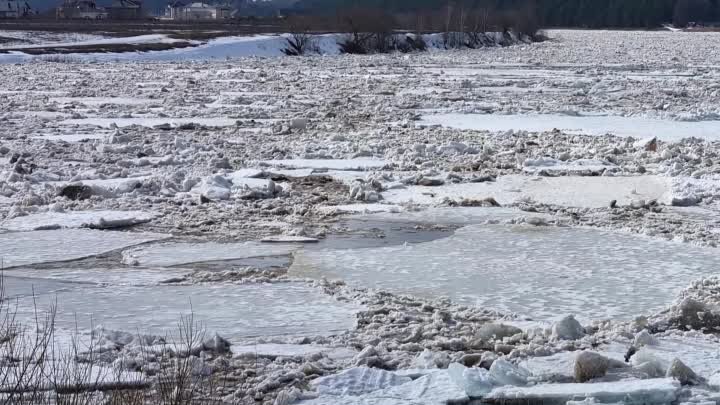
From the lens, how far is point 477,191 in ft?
32.9

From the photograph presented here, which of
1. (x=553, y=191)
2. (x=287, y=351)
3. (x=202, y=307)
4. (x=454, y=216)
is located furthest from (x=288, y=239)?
(x=553, y=191)

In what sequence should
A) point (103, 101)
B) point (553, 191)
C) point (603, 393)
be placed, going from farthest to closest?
point (103, 101)
point (553, 191)
point (603, 393)

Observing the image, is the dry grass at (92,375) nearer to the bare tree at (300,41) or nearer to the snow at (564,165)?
the snow at (564,165)

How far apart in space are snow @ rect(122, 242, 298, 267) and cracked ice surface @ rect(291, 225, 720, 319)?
0.29 m

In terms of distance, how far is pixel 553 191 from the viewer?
32.8 feet

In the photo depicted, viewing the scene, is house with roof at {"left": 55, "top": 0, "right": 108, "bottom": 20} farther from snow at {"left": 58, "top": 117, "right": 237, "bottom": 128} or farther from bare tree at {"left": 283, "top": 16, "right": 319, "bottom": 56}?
snow at {"left": 58, "top": 117, "right": 237, "bottom": 128}

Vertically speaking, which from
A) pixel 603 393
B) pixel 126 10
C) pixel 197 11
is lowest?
pixel 197 11

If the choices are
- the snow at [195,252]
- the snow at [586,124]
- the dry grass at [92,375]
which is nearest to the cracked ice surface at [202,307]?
the dry grass at [92,375]

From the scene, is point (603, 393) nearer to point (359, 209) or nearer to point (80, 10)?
point (359, 209)

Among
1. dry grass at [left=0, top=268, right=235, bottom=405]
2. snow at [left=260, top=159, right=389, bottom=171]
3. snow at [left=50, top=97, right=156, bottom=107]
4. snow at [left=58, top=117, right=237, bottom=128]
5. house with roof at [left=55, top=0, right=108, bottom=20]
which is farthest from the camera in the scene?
house with roof at [left=55, top=0, right=108, bottom=20]

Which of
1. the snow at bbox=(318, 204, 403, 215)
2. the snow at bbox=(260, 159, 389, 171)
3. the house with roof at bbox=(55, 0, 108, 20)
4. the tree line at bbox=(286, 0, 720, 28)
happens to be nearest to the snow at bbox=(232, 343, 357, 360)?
the snow at bbox=(318, 204, 403, 215)

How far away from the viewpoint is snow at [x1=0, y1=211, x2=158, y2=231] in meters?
8.46

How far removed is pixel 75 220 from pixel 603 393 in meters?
5.36

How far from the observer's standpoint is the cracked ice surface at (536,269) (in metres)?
6.23
